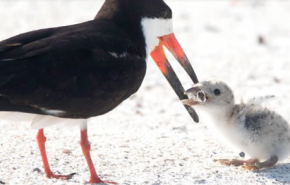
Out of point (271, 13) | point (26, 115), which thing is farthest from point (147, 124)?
point (271, 13)

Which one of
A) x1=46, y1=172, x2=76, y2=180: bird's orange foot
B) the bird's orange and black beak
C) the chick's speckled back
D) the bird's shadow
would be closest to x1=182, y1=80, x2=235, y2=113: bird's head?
the chick's speckled back

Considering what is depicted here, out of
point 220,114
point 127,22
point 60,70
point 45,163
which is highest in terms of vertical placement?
point 127,22

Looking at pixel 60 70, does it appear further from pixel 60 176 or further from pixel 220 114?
pixel 220 114

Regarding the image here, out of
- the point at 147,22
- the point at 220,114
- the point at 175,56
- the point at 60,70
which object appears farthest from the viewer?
the point at 175,56

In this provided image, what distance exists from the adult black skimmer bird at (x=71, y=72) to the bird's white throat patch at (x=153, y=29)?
15 cm

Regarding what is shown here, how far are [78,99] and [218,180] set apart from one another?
1415 mm

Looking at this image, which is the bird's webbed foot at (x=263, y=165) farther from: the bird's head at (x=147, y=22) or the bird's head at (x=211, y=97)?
the bird's head at (x=147, y=22)

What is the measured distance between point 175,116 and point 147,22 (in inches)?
92.4

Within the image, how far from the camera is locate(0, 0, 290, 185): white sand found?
Result: 650 cm

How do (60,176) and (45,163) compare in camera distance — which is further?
(45,163)

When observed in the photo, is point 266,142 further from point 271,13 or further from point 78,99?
point 271,13

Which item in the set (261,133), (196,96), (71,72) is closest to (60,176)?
(71,72)

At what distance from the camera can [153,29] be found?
7172mm

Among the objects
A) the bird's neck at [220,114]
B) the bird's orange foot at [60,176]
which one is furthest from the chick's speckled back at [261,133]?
the bird's orange foot at [60,176]
